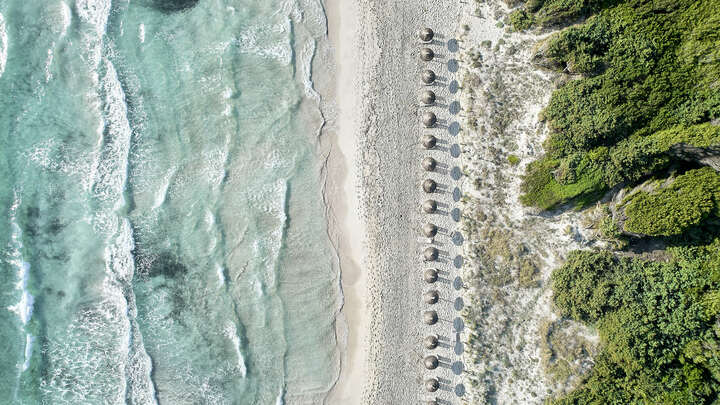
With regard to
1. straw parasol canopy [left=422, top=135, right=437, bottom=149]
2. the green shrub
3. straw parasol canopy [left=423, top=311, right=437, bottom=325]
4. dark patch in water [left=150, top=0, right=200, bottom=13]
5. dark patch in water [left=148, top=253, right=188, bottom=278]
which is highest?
dark patch in water [left=150, top=0, right=200, bottom=13]

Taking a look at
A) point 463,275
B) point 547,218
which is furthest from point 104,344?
point 547,218

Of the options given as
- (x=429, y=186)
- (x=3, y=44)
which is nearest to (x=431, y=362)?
(x=429, y=186)

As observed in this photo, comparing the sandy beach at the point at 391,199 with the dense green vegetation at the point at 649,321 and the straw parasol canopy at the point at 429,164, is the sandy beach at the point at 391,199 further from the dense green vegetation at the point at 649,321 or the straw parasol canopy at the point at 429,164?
the dense green vegetation at the point at 649,321

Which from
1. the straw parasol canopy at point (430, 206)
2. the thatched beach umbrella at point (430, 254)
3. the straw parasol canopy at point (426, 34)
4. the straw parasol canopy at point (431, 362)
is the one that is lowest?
the straw parasol canopy at point (431, 362)

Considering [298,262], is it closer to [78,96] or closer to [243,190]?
[243,190]

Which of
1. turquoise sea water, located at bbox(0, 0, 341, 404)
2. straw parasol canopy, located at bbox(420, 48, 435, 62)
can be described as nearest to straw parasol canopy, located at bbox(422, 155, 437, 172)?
straw parasol canopy, located at bbox(420, 48, 435, 62)

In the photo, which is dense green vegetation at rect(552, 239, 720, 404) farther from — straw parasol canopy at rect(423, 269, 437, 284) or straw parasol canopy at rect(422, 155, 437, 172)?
straw parasol canopy at rect(422, 155, 437, 172)

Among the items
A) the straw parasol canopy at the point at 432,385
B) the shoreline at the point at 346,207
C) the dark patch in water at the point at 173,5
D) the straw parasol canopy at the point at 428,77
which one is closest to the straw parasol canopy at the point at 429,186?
the shoreline at the point at 346,207
